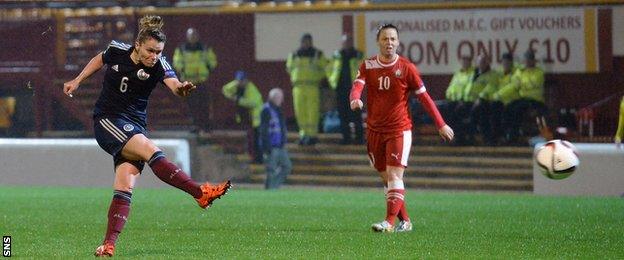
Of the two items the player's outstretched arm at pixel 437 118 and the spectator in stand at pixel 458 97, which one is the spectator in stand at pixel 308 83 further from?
the player's outstretched arm at pixel 437 118

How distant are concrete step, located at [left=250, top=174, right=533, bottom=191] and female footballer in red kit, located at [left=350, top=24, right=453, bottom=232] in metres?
11.3

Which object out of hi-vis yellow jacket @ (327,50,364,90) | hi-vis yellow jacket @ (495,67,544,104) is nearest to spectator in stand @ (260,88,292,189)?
hi-vis yellow jacket @ (327,50,364,90)

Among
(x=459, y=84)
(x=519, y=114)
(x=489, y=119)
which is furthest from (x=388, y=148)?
(x=459, y=84)

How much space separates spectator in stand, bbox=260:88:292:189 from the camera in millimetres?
26484

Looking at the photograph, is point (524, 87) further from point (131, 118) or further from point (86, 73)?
point (86, 73)

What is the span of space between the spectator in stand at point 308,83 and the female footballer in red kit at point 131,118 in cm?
1539

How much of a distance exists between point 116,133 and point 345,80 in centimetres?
1533

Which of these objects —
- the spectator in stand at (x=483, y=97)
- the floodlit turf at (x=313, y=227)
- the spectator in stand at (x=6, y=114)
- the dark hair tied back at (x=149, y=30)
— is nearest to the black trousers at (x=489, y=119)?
the spectator in stand at (x=483, y=97)

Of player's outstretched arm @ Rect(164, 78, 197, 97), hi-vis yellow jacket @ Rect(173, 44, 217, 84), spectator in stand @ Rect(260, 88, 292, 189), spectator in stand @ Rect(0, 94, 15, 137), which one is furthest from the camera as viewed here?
spectator in stand @ Rect(0, 94, 15, 137)

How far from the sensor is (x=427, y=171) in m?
26.6

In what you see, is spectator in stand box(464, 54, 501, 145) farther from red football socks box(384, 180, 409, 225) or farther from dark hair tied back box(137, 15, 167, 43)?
dark hair tied back box(137, 15, 167, 43)

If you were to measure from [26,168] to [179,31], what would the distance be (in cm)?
387

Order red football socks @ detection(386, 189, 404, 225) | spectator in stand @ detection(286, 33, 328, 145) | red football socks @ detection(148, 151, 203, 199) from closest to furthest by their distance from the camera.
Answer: red football socks @ detection(148, 151, 203, 199) → red football socks @ detection(386, 189, 404, 225) → spectator in stand @ detection(286, 33, 328, 145)

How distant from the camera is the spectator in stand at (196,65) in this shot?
90.2 feet
